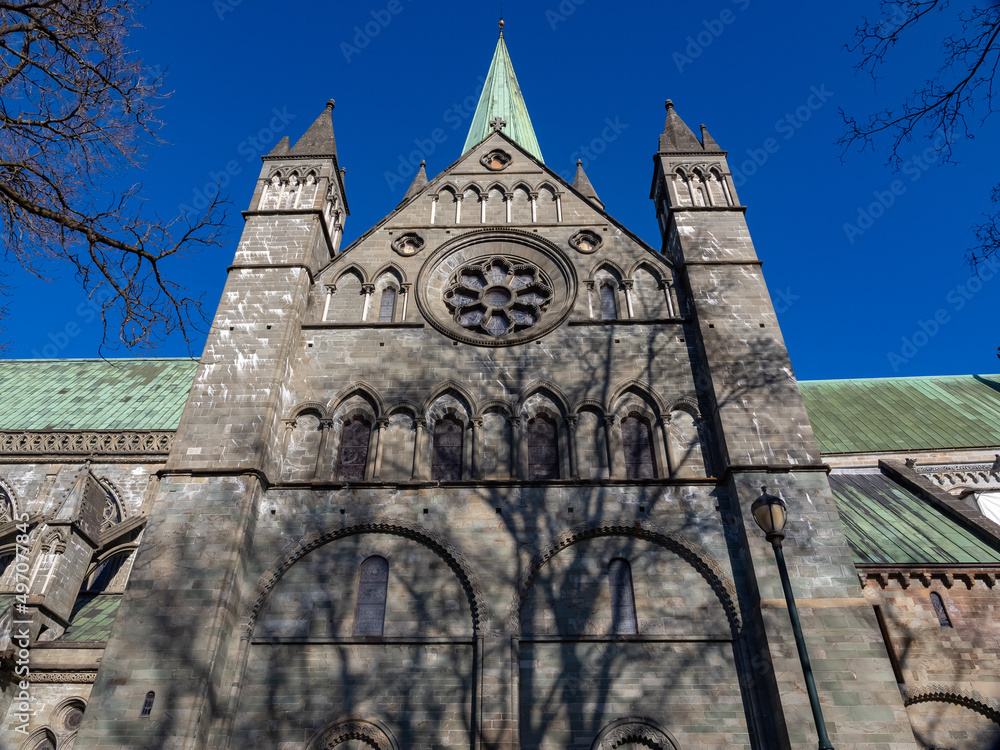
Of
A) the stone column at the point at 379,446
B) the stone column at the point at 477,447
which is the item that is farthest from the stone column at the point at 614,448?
the stone column at the point at 379,446

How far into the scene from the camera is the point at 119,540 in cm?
1895

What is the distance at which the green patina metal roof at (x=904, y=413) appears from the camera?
24281mm

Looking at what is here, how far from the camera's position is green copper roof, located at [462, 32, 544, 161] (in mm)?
35344

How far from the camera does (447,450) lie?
48.9 ft

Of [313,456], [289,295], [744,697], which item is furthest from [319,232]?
[744,697]

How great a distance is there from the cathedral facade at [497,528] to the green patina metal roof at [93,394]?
6110 millimetres

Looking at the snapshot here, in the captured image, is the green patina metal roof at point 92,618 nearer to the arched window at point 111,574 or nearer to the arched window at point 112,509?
the arched window at point 111,574

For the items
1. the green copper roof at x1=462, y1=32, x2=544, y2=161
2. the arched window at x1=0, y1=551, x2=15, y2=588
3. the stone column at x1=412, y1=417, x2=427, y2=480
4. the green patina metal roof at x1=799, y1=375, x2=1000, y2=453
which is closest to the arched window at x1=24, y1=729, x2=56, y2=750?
the arched window at x1=0, y1=551, x2=15, y2=588

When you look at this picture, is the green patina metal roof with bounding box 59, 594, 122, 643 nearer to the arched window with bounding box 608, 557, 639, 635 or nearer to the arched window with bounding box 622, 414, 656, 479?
the arched window with bounding box 608, 557, 639, 635

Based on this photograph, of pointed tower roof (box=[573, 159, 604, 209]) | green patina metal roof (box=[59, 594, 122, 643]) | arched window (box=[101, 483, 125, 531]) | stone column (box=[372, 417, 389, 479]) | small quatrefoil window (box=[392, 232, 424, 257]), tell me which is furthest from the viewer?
pointed tower roof (box=[573, 159, 604, 209])

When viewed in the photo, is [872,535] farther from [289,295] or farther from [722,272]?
[289,295]

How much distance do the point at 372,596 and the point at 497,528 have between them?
2.61m

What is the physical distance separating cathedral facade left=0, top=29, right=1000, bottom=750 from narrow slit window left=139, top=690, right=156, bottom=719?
0.03 m

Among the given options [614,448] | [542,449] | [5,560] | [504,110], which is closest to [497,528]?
[542,449]
